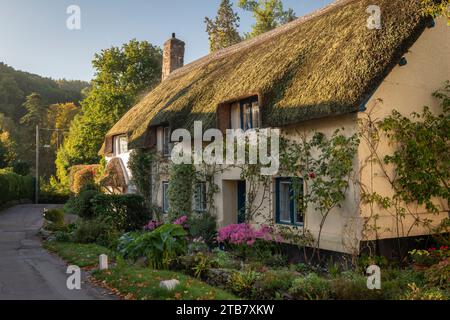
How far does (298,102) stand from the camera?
10.9 m

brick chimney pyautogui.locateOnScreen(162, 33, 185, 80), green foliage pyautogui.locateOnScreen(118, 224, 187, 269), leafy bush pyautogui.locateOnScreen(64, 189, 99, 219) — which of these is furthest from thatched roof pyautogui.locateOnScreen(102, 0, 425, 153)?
brick chimney pyautogui.locateOnScreen(162, 33, 185, 80)

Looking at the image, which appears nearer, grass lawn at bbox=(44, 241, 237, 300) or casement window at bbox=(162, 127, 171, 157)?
grass lawn at bbox=(44, 241, 237, 300)

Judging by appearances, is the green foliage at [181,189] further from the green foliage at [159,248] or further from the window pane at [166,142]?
the green foliage at [159,248]

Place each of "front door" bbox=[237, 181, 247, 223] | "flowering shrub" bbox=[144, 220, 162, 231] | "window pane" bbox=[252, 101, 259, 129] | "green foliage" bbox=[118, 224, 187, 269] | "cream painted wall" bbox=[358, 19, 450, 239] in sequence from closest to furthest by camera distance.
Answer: "green foliage" bbox=[118, 224, 187, 269], "cream painted wall" bbox=[358, 19, 450, 239], "window pane" bbox=[252, 101, 259, 129], "front door" bbox=[237, 181, 247, 223], "flowering shrub" bbox=[144, 220, 162, 231]

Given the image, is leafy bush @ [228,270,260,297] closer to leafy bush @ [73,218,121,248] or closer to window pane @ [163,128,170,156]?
leafy bush @ [73,218,121,248]

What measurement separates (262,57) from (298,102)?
15.1ft

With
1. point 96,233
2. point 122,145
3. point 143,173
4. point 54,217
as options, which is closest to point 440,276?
point 96,233

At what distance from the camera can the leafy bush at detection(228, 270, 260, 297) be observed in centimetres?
781

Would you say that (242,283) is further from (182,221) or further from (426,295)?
(182,221)

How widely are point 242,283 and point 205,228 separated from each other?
6.19 m

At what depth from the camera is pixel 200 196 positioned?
15555mm

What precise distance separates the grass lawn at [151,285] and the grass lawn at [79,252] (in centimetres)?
169

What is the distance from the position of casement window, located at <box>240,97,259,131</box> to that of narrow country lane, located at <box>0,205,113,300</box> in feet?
21.1

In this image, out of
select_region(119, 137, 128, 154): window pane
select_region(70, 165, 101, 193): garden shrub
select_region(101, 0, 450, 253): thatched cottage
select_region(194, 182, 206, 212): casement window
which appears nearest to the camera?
select_region(101, 0, 450, 253): thatched cottage
